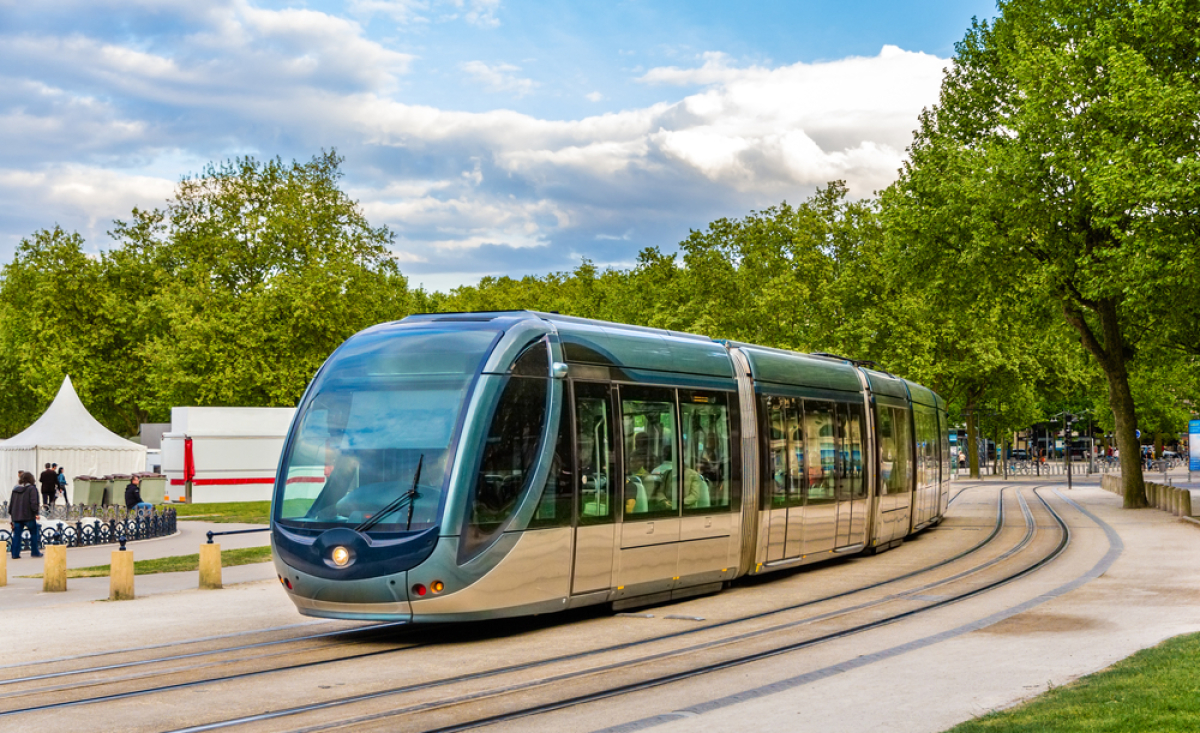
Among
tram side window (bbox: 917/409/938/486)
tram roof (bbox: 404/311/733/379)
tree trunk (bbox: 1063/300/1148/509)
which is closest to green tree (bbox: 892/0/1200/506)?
tree trunk (bbox: 1063/300/1148/509)

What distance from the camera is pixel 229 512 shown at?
135ft

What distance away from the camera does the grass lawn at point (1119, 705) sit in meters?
7.58

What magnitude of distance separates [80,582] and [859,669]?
567 inches

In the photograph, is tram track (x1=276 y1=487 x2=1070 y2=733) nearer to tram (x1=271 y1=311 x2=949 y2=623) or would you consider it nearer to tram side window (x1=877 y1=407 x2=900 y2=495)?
tram (x1=271 y1=311 x2=949 y2=623)

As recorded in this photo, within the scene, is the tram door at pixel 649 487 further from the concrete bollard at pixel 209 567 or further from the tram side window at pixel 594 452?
the concrete bollard at pixel 209 567

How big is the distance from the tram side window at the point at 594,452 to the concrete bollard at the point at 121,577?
7862 mm

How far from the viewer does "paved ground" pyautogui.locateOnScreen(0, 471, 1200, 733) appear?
8672mm

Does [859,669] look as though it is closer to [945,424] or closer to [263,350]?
[945,424]

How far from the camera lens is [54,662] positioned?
37.5 ft

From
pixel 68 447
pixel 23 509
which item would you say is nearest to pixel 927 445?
pixel 23 509

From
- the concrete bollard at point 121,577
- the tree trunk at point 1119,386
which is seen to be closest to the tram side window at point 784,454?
the concrete bollard at point 121,577

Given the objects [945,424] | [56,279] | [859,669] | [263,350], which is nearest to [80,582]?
[859,669]

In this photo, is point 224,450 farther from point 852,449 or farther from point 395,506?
point 395,506

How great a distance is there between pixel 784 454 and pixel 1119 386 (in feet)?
79.6
